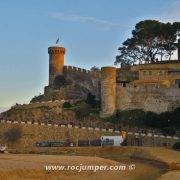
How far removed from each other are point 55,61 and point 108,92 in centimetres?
1814

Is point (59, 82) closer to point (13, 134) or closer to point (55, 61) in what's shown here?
point (55, 61)

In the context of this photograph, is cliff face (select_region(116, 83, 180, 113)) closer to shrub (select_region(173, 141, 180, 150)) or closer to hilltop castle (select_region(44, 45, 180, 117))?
hilltop castle (select_region(44, 45, 180, 117))

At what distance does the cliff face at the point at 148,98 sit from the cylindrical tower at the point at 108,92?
680 millimetres

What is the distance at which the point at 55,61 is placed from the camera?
76.4 meters

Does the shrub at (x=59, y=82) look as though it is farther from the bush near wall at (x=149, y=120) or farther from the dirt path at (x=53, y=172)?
the dirt path at (x=53, y=172)

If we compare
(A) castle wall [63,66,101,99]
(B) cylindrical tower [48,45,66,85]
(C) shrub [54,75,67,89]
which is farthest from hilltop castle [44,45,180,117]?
(B) cylindrical tower [48,45,66,85]

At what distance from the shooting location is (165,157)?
42.2 metres

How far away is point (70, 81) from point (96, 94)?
7.01 metres

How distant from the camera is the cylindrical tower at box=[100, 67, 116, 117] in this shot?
5947 centimetres

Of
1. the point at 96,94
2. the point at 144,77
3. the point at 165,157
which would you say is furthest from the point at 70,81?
the point at 165,157

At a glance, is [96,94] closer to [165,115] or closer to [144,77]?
[144,77]

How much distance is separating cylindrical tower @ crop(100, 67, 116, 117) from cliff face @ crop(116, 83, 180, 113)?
26.8 inches

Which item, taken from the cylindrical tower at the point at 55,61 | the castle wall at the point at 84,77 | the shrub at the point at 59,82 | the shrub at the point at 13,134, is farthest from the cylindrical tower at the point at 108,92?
the cylindrical tower at the point at 55,61

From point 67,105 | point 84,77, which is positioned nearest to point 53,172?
point 67,105
